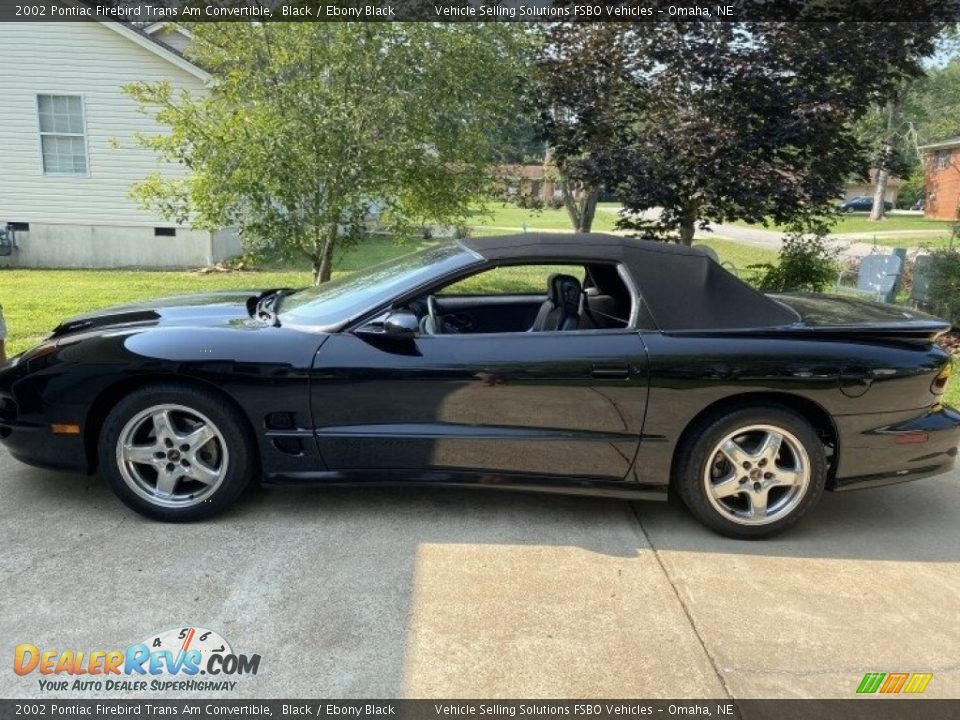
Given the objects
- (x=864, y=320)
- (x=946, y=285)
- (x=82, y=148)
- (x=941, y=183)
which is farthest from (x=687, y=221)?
(x=941, y=183)

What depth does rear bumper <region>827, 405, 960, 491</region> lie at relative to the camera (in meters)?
3.48

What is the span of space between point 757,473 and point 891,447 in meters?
0.68

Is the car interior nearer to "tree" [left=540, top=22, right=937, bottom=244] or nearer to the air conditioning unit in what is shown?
"tree" [left=540, top=22, right=937, bottom=244]

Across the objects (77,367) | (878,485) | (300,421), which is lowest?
(878,485)

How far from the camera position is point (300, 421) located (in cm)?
341

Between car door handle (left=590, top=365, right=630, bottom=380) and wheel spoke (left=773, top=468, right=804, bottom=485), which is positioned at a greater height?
car door handle (left=590, top=365, right=630, bottom=380)

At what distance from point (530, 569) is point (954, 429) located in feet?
7.46

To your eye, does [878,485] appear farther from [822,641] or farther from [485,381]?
[485,381]

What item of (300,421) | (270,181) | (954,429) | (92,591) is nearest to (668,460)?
(954,429)

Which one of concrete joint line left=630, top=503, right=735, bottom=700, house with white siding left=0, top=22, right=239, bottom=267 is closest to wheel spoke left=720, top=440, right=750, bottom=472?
concrete joint line left=630, top=503, right=735, bottom=700

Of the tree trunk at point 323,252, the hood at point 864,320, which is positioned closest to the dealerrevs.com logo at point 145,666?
the hood at point 864,320

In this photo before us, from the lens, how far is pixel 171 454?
3.41 m

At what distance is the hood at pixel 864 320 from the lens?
355cm

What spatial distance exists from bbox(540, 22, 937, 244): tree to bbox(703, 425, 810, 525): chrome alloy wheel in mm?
5387
